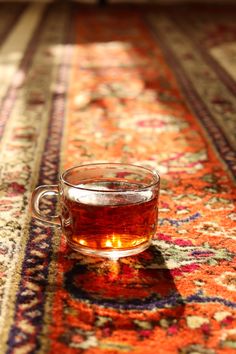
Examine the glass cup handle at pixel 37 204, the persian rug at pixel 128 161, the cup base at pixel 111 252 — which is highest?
the glass cup handle at pixel 37 204

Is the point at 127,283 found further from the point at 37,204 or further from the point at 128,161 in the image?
the point at 128,161

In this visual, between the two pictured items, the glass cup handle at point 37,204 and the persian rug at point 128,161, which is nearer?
the persian rug at point 128,161

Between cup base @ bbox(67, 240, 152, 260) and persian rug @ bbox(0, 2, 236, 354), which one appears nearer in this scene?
persian rug @ bbox(0, 2, 236, 354)

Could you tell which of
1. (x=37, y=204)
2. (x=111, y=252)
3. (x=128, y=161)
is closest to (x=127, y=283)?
(x=111, y=252)

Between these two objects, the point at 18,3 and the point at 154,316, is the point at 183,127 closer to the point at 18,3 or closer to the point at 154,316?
the point at 154,316

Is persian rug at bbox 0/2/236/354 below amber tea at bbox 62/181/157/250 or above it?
below

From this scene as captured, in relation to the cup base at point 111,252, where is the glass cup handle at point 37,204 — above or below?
above
